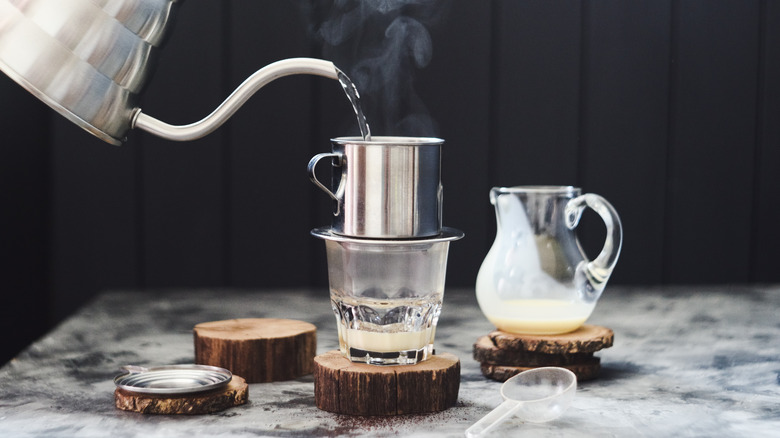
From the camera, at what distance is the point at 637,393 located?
1.04 metres

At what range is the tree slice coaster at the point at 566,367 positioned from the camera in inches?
42.5

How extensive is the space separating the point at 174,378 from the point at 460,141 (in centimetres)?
115

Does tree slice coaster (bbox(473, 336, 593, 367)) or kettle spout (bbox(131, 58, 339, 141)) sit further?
tree slice coaster (bbox(473, 336, 593, 367))

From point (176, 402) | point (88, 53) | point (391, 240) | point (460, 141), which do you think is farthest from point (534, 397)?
point (460, 141)

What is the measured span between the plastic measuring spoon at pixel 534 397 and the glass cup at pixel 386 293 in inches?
4.1

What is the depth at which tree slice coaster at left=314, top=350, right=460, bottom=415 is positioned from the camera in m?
0.93

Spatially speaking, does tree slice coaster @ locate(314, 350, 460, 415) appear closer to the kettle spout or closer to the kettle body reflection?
the kettle body reflection

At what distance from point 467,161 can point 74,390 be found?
1.17 metres

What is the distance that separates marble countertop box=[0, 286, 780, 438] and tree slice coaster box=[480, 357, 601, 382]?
1cm

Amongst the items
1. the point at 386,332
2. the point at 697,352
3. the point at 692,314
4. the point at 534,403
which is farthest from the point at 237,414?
the point at 692,314

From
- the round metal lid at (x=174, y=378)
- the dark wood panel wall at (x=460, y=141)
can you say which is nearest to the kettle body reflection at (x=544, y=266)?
the round metal lid at (x=174, y=378)

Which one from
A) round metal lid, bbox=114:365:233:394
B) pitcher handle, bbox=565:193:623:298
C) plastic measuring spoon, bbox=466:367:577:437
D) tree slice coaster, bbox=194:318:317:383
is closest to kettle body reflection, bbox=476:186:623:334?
pitcher handle, bbox=565:193:623:298

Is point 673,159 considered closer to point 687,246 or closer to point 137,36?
point 687,246

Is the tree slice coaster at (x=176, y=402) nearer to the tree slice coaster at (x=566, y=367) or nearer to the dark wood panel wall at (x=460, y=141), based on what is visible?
the tree slice coaster at (x=566, y=367)
